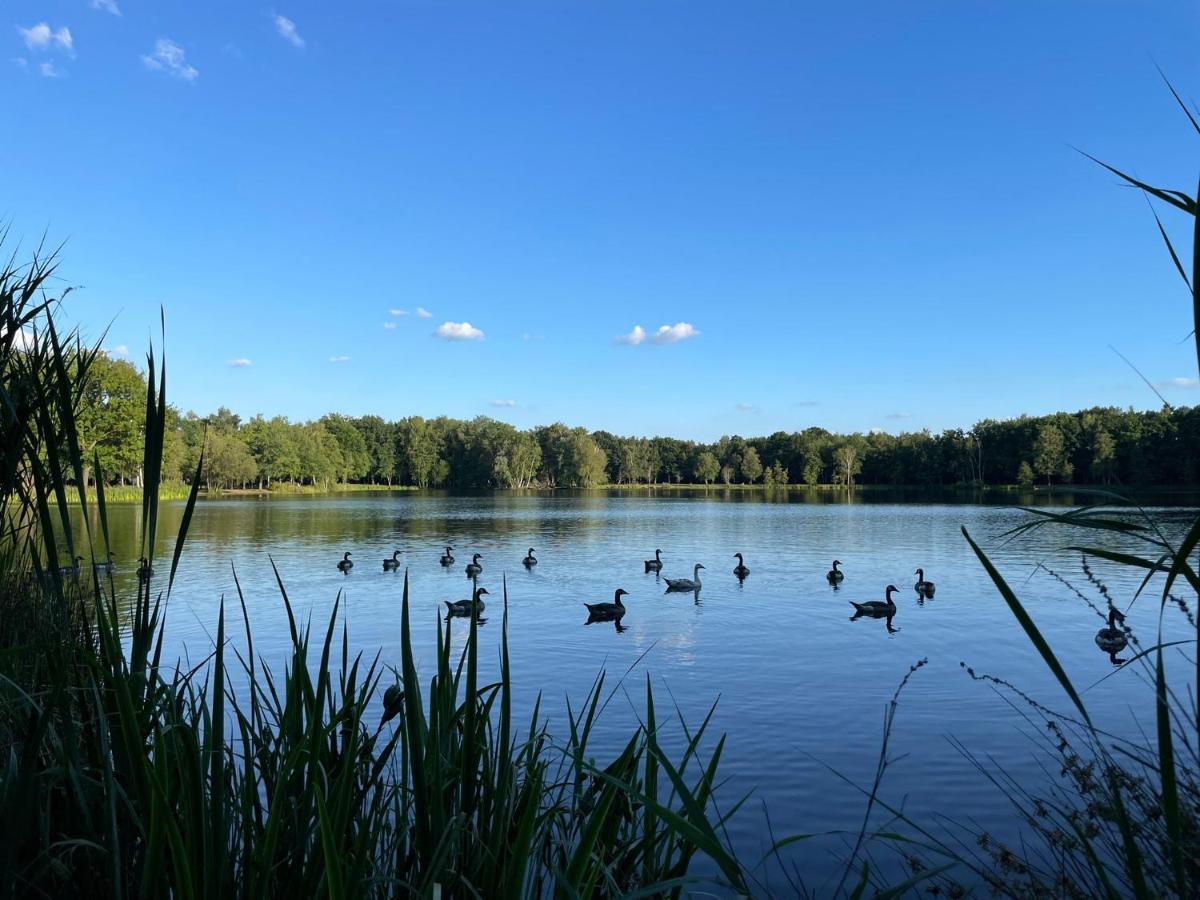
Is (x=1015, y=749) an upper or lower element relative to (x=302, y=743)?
lower

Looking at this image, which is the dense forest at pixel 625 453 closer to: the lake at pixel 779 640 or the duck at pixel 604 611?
the lake at pixel 779 640

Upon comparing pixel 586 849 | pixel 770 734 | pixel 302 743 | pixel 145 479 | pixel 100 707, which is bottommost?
pixel 770 734

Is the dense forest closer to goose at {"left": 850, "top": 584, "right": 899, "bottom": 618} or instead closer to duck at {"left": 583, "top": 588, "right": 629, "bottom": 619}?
duck at {"left": 583, "top": 588, "right": 629, "bottom": 619}

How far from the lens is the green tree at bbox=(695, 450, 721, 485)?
12794cm

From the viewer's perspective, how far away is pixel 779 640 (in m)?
12.6

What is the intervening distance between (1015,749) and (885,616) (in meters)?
7.48

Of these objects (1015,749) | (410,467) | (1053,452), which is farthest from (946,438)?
(1015,749)

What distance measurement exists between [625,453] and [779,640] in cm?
12030

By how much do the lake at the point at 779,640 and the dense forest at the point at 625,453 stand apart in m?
39.5

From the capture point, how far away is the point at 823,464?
117750mm

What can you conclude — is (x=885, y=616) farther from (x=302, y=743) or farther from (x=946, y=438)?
(x=946, y=438)

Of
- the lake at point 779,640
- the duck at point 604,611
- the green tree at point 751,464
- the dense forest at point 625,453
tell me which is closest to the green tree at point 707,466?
the dense forest at point 625,453

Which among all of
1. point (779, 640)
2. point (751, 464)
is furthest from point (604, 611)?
point (751, 464)

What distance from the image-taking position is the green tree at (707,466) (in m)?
128
